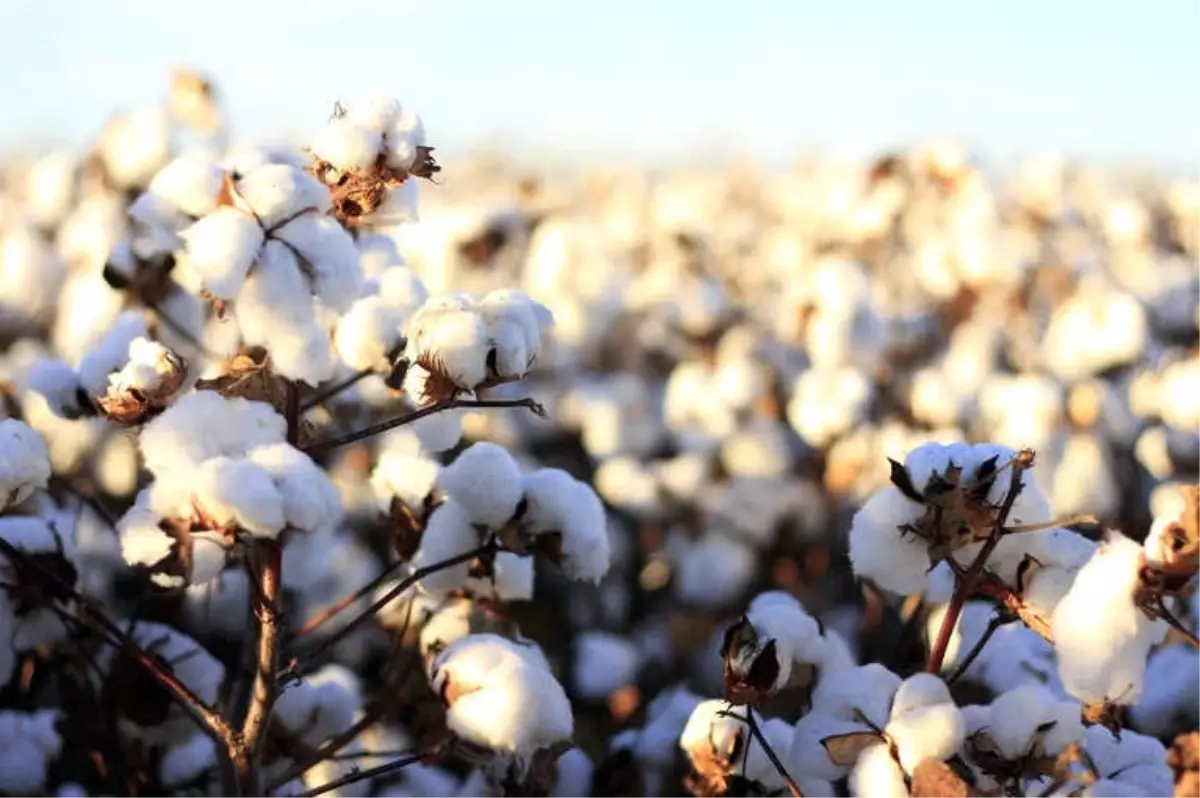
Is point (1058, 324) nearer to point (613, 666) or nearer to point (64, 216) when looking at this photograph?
point (613, 666)

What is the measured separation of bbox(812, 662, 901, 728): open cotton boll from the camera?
1.40 metres

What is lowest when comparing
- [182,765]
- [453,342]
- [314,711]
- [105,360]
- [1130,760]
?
[182,765]

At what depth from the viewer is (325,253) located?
1.45 m

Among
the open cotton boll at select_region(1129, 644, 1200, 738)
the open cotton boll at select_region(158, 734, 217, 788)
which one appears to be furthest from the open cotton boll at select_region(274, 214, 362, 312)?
the open cotton boll at select_region(1129, 644, 1200, 738)

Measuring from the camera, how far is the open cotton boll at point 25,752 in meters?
1.86

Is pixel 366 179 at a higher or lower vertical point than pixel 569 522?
higher

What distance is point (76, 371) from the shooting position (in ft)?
5.52

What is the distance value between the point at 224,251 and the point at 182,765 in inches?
29.5

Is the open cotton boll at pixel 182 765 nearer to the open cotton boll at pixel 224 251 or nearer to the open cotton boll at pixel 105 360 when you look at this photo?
the open cotton boll at pixel 105 360

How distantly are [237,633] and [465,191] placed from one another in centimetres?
857

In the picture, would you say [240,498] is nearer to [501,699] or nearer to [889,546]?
[501,699]

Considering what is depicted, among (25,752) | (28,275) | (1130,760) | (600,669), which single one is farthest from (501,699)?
(28,275)

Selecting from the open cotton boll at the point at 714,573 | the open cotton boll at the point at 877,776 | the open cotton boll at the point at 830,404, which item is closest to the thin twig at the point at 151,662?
the open cotton boll at the point at 877,776

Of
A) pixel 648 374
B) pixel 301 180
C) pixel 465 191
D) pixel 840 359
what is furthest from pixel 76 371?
pixel 465 191
